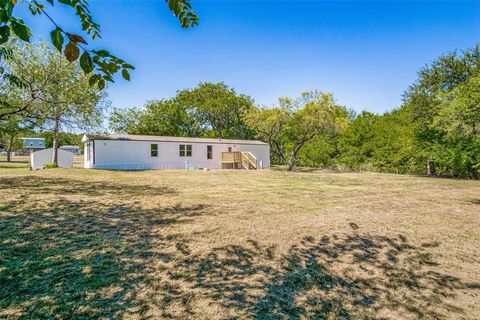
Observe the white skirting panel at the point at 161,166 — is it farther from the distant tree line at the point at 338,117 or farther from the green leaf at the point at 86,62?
the green leaf at the point at 86,62

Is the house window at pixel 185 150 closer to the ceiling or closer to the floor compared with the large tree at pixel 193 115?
closer to the floor

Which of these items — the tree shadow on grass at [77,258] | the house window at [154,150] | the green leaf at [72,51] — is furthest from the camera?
the house window at [154,150]

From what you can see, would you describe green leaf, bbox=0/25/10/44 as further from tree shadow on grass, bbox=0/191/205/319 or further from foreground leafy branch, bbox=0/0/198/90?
tree shadow on grass, bbox=0/191/205/319

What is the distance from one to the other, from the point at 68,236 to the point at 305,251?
12.3 ft

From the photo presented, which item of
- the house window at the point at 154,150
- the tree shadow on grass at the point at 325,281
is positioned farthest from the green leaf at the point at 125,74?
the house window at the point at 154,150

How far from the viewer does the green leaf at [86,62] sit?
145cm

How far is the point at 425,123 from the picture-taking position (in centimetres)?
1692

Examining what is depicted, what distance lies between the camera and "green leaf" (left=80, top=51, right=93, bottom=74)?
1.45 metres

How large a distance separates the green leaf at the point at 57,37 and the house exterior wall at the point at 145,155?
18915 mm

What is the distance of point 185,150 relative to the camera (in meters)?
21.7

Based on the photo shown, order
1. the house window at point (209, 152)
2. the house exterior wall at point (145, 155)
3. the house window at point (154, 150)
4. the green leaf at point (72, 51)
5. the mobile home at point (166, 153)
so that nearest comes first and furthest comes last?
the green leaf at point (72, 51)
the house exterior wall at point (145, 155)
the mobile home at point (166, 153)
the house window at point (154, 150)
the house window at point (209, 152)

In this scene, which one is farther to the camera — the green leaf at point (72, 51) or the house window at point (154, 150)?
the house window at point (154, 150)

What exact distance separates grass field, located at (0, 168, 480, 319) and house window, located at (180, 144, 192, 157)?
50.5 feet

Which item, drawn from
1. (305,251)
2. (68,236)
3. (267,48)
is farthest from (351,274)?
(267,48)
